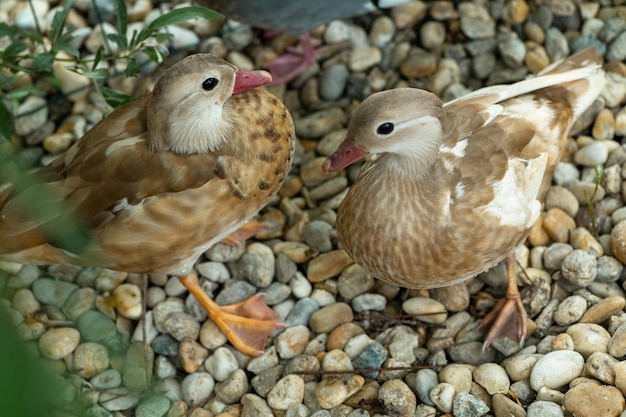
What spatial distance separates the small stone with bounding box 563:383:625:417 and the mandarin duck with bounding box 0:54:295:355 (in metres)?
1.17

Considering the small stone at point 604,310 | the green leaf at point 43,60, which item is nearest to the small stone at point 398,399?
the small stone at point 604,310

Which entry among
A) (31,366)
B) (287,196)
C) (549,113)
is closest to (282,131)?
(287,196)

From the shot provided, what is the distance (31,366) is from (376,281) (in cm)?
224

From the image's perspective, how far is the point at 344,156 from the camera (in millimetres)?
2229

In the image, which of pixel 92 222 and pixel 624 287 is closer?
pixel 92 222

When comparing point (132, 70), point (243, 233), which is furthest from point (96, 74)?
point (243, 233)

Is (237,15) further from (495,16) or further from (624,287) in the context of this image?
(624,287)

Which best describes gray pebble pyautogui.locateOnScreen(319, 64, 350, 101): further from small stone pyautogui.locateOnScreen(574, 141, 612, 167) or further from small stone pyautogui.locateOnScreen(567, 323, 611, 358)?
small stone pyautogui.locateOnScreen(567, 323, 611, 358)

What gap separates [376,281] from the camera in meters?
2.86

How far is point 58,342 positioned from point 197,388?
1.74 feet

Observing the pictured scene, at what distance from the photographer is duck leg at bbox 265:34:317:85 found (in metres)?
3.56

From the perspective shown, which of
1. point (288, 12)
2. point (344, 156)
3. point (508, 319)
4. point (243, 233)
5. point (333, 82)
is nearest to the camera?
point (344, 156)

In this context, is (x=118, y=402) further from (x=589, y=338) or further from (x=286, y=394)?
(x=589, y=338)

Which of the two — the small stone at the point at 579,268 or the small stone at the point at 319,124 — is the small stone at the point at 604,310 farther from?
the small stone at the point at 319,124
